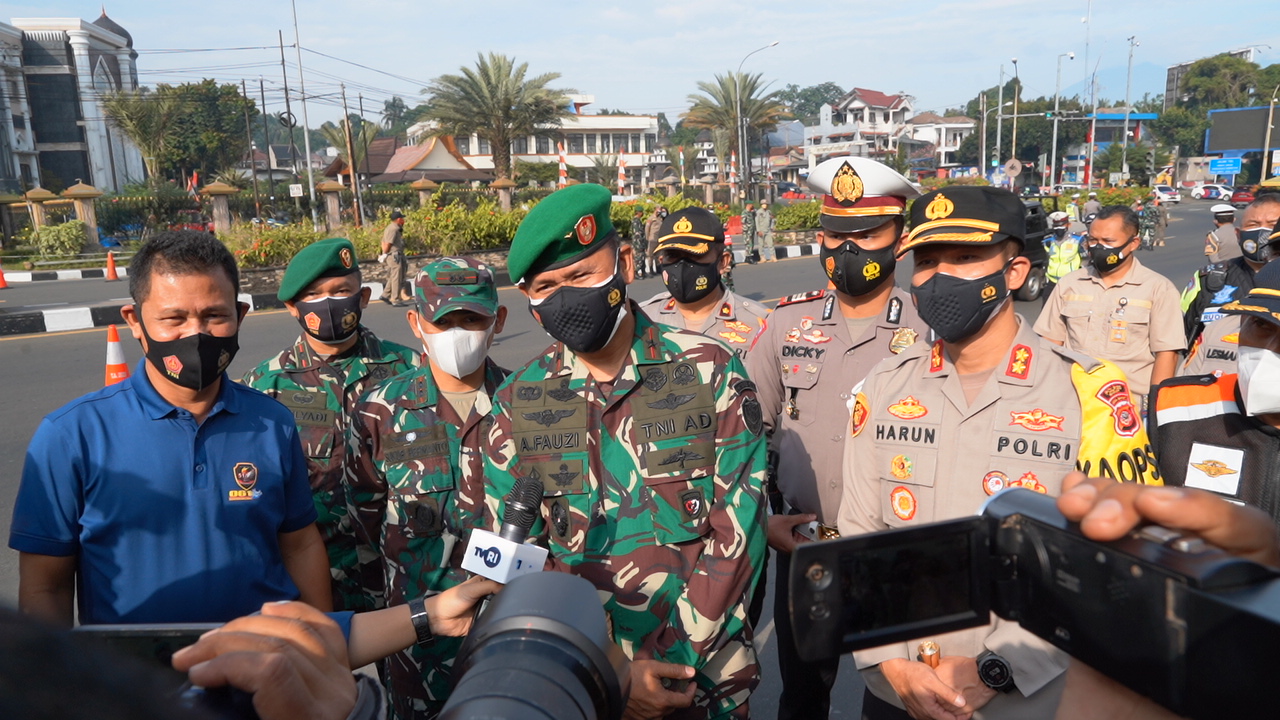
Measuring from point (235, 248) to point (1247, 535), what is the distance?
15676 millimetres

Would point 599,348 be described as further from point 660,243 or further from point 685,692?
point 660,243

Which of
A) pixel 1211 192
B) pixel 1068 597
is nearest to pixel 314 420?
pixel 1068 597

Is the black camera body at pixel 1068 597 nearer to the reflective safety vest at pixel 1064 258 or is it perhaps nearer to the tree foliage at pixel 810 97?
the reflective safety vest at pixel 1064 258

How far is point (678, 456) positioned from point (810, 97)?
167 m

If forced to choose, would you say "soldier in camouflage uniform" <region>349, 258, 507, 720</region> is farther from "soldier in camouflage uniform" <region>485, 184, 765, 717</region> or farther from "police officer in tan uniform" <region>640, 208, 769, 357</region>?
"police officer in tan uniform" <region>640, 208, 769, 357</region>

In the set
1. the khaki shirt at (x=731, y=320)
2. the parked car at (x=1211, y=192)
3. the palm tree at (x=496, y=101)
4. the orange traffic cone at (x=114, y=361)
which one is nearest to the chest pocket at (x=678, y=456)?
the khaki shirt at (x=731, y=320)

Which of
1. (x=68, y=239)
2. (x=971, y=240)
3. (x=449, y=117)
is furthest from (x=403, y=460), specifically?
(x=449, y=117)

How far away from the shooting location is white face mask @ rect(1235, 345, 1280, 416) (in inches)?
82.6

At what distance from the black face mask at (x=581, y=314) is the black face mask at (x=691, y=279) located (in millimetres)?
2132

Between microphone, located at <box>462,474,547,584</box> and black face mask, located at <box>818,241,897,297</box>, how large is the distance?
1867 millimetres

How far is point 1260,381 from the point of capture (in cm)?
212

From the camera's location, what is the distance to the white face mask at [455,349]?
276 centimetres

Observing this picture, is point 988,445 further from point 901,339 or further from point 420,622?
point 420,622

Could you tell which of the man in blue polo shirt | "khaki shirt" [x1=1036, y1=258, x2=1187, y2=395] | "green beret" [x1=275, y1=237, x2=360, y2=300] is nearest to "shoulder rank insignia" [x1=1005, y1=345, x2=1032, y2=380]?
the man in blue polo shirt
